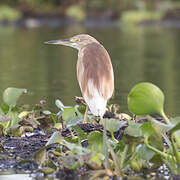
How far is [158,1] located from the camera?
32438mm

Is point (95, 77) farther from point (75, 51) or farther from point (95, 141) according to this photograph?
point (75, 51)

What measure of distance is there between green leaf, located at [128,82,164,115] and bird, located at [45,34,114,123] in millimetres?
1028

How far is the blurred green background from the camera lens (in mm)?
10016

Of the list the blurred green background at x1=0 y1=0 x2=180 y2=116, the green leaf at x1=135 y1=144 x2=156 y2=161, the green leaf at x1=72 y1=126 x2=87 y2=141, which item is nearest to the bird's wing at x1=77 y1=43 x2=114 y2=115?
the green leaf at x1=72 y1=126 x2=87 y2=141

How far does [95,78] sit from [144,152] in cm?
135

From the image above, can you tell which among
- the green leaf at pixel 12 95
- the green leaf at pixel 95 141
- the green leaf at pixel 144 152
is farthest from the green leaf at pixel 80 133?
the green leaf at pixel 12 95

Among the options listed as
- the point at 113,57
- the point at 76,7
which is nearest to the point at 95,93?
the point at 113,57

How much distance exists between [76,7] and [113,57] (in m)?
16.3

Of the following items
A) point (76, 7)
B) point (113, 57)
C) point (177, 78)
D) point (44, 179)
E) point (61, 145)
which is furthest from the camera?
point (76, 7)

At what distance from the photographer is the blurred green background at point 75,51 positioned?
10.0m

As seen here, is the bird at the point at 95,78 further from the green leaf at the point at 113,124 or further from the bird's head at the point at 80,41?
the green leaf at the point at 113,124

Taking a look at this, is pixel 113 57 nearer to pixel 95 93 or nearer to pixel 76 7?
pixel 95 93

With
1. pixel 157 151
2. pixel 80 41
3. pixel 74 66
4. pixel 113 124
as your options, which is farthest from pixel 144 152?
pixel 74 66

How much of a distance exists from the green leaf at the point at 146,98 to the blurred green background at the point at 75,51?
10.3 ft
